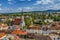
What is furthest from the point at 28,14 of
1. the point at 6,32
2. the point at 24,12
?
the point at 6,32

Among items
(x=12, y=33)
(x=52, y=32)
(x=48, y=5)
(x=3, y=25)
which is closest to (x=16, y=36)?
(x=12, y=33)

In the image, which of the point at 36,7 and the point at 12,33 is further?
the point at 36,7

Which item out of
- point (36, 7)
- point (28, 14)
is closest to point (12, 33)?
point (28, 14)

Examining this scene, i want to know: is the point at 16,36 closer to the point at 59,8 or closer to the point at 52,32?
the point at 52,32

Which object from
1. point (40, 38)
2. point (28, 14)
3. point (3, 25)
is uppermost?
point (28, 14)

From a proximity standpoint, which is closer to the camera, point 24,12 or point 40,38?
point 40,38

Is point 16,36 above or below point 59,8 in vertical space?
below

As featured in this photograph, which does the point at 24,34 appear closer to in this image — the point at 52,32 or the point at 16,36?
the point at 16,36

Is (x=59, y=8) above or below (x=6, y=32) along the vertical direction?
above
